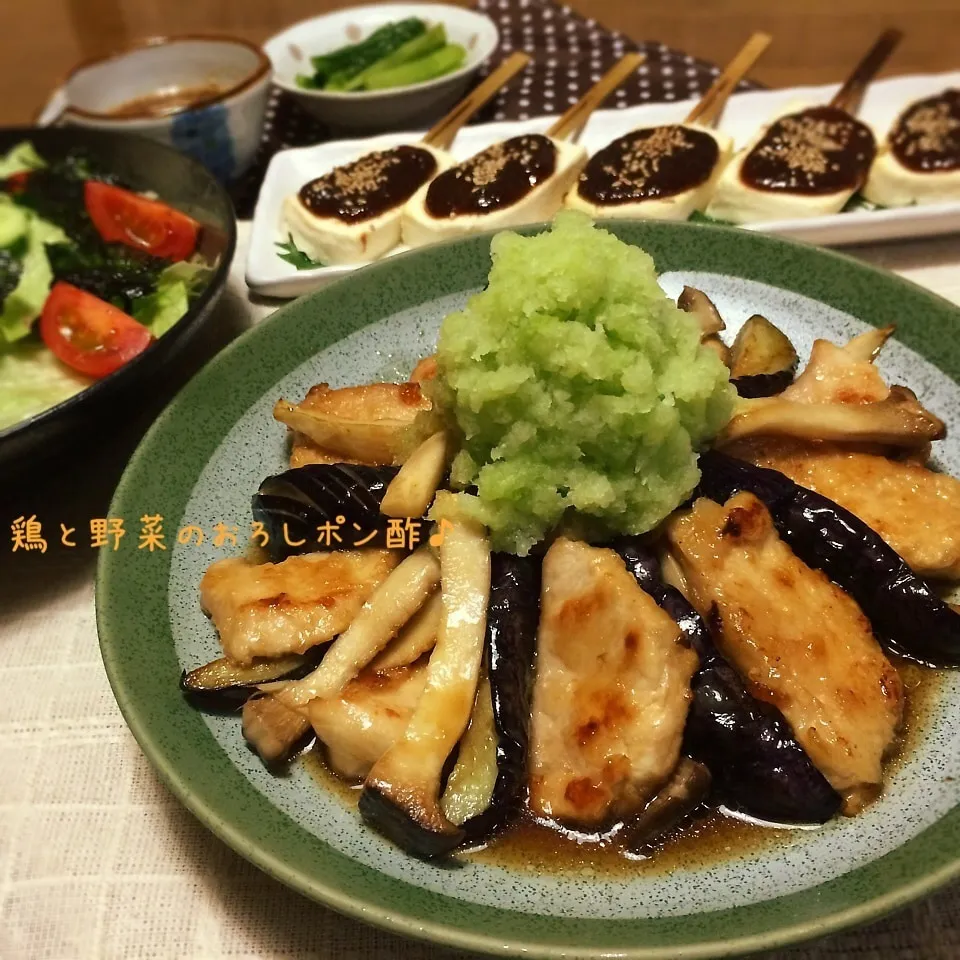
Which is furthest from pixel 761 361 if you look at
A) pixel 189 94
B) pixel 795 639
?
pixel 189 94

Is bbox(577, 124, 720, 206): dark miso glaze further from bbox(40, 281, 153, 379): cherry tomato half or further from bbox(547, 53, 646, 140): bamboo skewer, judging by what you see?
bbox(40, 281, 153, 379): cherry tomato half

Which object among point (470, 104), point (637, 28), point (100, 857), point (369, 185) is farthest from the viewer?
point (637, 28)

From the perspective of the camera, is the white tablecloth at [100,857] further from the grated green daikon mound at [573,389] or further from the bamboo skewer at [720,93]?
the bamboo skewer at [720,93]

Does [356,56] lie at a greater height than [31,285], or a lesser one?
greater

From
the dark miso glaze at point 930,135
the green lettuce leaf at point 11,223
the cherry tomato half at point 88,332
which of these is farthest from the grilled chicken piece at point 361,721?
the dark miso glaze at point 930,135

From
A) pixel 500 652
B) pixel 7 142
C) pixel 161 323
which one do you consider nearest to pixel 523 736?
pixel 500 652

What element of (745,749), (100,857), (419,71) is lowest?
(100,857)

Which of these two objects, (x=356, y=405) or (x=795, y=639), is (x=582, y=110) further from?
(x=795, y=639)

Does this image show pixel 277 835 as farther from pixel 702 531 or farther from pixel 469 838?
pixel 702 531
